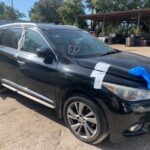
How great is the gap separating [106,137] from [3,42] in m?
3.24

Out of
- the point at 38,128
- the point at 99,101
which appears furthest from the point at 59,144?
the point at 99,101

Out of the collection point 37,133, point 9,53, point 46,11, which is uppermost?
point 46,11

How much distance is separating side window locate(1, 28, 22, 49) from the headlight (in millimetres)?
2547

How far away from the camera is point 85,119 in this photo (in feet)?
12.7

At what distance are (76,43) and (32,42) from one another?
81cm

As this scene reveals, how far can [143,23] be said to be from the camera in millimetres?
34500

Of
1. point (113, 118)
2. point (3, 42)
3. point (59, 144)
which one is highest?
point (3, 42)

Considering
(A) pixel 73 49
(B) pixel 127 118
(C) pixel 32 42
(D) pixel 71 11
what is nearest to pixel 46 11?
(D) pixel 71 11

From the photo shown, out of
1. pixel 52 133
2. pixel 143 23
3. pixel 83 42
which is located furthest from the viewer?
pixel 143 23

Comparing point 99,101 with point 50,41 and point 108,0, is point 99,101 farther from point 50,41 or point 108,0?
point 108,0

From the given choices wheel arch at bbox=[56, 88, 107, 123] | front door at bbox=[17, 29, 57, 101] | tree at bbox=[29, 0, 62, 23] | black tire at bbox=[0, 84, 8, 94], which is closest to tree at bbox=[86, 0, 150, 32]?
tree at bbox=[29, 0, 62, 23]

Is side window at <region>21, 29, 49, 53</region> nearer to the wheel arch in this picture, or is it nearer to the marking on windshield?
the marking on windshield

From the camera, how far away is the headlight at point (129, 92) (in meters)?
3.38

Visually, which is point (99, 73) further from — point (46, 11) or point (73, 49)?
point (46, 11)
